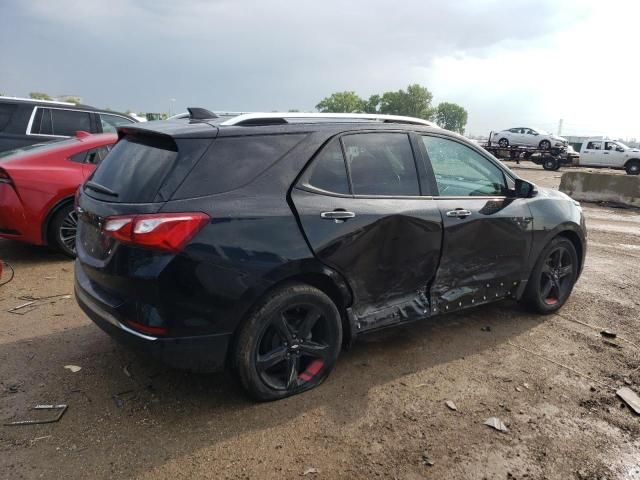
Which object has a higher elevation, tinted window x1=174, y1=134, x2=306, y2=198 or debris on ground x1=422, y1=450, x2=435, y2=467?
tinted window x1=174, y1=134, x2=306, y2=198

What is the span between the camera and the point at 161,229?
2492 mm

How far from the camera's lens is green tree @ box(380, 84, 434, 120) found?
420 ft

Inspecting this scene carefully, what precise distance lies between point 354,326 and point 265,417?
0.84 m

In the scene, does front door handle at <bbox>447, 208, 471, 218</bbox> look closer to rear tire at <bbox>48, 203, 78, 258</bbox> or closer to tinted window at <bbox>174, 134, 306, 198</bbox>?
tinted window at <bbox>174, 134, 306, 198</bbox>

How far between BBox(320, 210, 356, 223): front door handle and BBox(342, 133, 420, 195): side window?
0.20m

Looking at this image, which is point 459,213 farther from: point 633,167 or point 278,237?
point 633,167

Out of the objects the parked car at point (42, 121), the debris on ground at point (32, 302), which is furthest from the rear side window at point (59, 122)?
the debris on ground at point (32, 302)

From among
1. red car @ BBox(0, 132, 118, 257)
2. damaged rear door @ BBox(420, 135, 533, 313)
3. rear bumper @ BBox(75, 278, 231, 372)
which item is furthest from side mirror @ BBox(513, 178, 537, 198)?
red car @ BBox(0, 132, 118, 257)

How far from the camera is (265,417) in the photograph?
9.38 feet

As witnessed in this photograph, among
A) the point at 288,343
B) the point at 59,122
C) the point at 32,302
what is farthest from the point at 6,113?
the point at 288,343

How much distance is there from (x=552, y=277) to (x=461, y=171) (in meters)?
1.61

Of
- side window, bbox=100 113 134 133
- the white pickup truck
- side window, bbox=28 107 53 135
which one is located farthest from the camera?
the white pickup truck

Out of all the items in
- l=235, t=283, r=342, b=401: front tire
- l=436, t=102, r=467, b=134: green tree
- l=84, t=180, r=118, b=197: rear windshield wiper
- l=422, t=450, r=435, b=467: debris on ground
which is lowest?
l=422, t=450, r=435, b=467: debris on ground

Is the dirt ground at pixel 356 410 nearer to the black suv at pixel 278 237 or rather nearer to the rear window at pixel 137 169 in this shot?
the black suv at pixel 278 237
